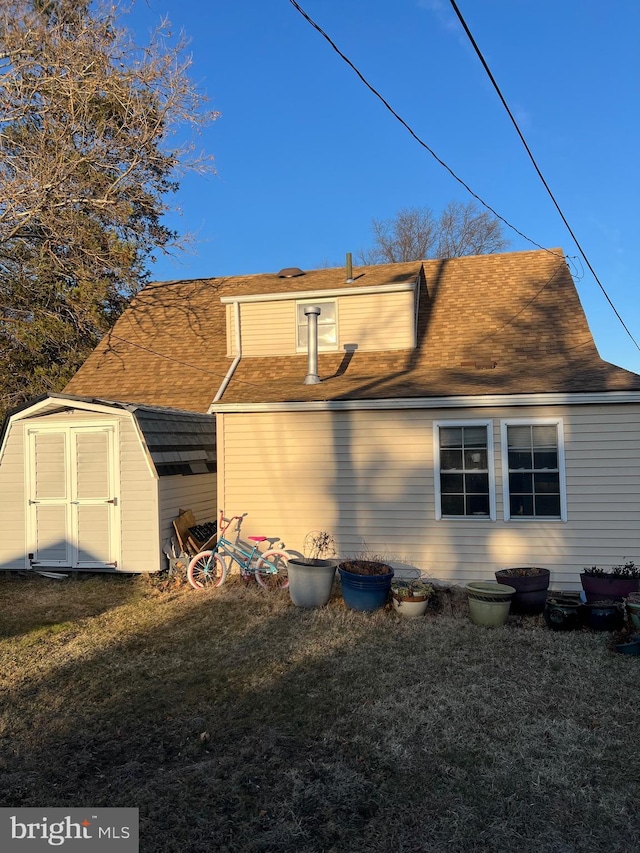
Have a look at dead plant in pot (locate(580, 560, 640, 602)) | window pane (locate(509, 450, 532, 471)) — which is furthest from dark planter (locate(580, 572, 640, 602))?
window pane (locate(509, 450, 532, 471))

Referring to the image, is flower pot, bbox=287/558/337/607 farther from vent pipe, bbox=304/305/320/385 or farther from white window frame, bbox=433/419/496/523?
vent pipe, bbox=304/305/320/385

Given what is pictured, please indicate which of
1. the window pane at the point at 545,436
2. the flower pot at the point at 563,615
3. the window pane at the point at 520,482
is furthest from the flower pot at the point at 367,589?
the window pane at the point at 545,436

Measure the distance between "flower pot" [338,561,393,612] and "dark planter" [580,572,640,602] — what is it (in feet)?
8.06

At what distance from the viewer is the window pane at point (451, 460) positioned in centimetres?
836

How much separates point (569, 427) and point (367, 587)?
3.71 m

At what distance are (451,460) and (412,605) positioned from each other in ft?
7.84

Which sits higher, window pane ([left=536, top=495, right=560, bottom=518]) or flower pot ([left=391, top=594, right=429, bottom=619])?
window pane ([left=536, top=495, right=560, bottom=518])

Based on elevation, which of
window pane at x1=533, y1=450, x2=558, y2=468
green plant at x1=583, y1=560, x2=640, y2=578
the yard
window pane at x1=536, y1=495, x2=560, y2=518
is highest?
window pane at x1=533, y1=450, x2=558, y2=468

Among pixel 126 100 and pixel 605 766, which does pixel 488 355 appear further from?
pixel 126 100

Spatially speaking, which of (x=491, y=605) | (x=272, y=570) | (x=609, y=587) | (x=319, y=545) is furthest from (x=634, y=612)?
(x=272, y=570)

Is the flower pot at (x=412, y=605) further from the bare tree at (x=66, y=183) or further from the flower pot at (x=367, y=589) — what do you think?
the bare tree at (x=66, y=183)

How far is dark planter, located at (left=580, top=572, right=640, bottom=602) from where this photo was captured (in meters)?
6.75

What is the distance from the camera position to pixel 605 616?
634 centimetres

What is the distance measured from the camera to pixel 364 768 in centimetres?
371
